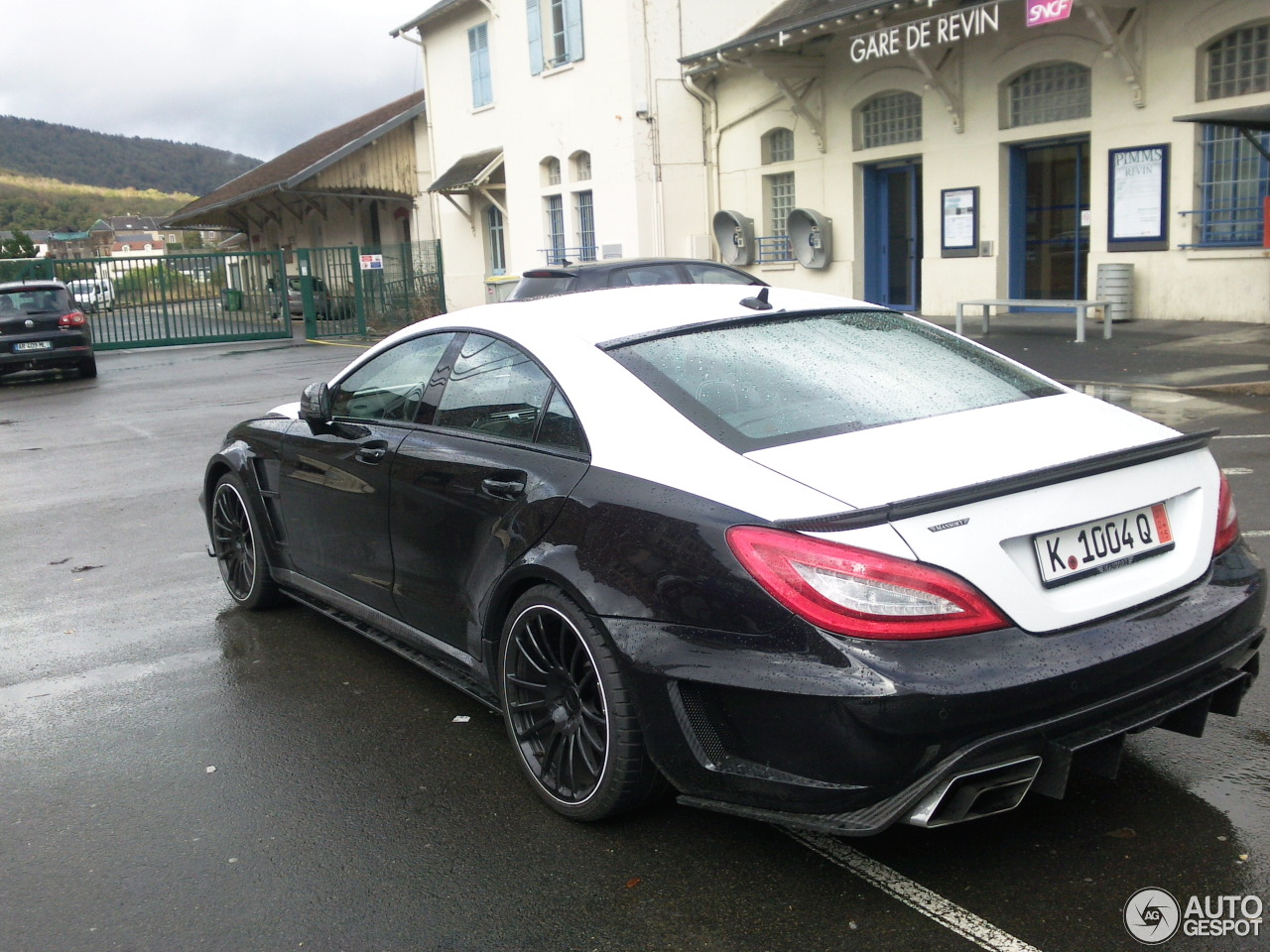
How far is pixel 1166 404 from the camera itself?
10938 mm

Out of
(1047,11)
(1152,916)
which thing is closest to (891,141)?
(1047,11)

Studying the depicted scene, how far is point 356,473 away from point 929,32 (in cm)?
1480

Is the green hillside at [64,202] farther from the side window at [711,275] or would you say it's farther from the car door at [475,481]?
the car door at [475,481]

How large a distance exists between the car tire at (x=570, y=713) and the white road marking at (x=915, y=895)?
0.48m

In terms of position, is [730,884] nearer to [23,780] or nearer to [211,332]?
[23,780]

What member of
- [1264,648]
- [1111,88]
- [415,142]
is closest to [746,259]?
[1111,88]

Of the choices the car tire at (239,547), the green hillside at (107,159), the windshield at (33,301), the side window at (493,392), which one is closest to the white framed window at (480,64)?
the windshield at (33,301)

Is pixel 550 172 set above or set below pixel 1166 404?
above

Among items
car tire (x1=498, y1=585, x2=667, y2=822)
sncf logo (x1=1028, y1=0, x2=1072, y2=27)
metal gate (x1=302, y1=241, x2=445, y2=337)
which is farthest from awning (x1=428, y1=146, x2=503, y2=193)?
car tire (x1=498, y1=585, x2=667, y2=822)

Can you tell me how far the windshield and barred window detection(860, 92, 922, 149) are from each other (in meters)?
13.6

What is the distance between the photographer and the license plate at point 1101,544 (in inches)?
118

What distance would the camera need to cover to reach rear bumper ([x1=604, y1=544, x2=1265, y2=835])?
2.80 m

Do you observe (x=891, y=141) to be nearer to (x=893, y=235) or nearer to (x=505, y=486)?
(x=893, y=235)

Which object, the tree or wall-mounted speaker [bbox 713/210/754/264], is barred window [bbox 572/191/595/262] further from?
the tree
